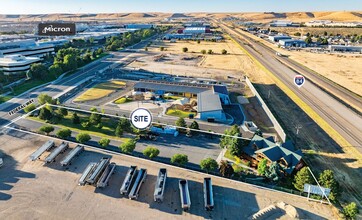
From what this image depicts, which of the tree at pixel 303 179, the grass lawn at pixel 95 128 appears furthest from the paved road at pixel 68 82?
the tree at pixel 303 179

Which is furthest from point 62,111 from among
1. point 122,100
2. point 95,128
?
point 122,100

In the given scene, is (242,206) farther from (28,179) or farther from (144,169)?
(28,179)

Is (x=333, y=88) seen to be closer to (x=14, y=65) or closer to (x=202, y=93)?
(x=202, y=93)

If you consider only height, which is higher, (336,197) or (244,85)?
(244,85)

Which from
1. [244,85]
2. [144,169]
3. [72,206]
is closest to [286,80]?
[244,85]

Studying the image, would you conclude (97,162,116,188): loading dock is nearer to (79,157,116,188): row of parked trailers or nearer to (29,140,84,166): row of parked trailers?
(79,157,116,188): row of parked trailers

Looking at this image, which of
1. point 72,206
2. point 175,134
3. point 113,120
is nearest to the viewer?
point 72,206
